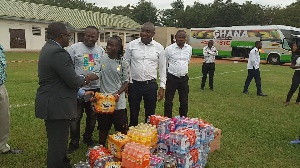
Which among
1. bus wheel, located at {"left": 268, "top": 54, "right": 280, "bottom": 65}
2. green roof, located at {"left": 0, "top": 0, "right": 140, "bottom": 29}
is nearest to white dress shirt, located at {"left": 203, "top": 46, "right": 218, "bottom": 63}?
bus wheel, located at {"left": 268, "top": 54, "right": 280, "bottom": 65}

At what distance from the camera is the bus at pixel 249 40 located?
79.6 ft

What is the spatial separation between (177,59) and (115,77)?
7.21ft

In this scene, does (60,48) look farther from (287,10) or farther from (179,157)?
(287,10)

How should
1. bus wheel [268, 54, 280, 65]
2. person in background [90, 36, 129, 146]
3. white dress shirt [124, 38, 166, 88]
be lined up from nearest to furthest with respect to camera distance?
1. person in background [90, 36, 129, 146]
2. white dress shirt [124, 38, 166, 88]
3. bus wheel [268, 54, 280, 65]

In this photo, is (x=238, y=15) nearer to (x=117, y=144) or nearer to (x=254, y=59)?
(x=254, y=59)

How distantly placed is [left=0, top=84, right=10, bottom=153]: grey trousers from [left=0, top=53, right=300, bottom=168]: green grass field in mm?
182

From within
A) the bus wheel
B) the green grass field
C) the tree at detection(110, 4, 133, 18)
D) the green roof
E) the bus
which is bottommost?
the green grass field

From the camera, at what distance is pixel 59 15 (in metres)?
33.1

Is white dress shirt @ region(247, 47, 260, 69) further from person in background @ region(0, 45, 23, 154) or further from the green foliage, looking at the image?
the green foliage

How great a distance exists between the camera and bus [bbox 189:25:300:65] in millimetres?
24269

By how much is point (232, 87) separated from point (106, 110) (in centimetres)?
901

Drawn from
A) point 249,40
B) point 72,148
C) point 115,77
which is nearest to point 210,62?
point 115,77

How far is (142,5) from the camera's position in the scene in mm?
64125

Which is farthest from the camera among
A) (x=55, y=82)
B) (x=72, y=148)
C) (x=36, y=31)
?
(x=36, y=31)
